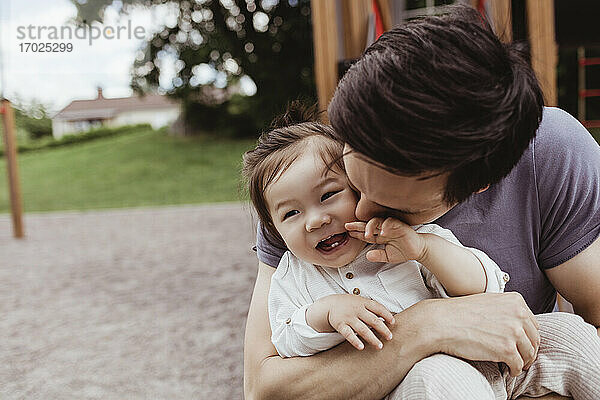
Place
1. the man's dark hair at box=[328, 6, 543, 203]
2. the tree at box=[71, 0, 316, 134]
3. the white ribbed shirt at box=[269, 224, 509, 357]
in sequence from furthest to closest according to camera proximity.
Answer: the tree at box=[71, 0, 316, 134]
the white ribbed shirt at box=[269, 224, 509, 357]
the man's dark hair at box=[328, 6, 543, 203]

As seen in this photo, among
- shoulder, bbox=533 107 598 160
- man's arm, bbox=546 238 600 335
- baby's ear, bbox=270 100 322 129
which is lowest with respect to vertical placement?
man's arm, bbox=546 238 600 335

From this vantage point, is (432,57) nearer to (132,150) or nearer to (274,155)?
(274,155)

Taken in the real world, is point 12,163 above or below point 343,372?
below

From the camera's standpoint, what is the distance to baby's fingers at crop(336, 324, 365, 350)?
3.04 feet

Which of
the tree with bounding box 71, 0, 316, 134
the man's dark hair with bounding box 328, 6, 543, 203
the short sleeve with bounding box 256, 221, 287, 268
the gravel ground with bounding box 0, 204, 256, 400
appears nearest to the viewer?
the man's dark hair with bounding box 328, 6, 543, 203

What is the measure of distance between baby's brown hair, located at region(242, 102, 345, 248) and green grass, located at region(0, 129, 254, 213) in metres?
7.18

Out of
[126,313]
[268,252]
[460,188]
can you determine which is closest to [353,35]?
[126,313]

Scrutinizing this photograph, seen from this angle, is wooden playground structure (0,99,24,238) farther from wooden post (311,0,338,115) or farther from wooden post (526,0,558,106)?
wooden post (526,0,558,106)

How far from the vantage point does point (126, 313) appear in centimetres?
295

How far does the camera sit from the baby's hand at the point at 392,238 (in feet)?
3.04

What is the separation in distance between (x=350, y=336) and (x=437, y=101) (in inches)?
14.2

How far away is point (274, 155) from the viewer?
1142 mm

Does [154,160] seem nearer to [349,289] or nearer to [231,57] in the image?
[231,57]

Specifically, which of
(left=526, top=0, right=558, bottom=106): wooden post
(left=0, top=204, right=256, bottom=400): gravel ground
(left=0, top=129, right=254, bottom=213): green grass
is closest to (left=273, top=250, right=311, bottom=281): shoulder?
(left=0, top=204, right=256, bottom=400): gravel ground
